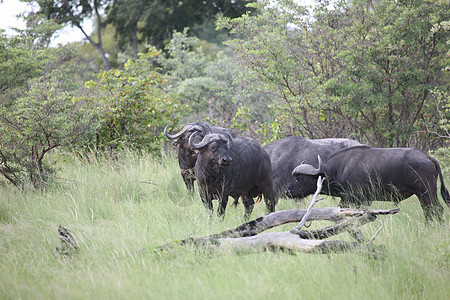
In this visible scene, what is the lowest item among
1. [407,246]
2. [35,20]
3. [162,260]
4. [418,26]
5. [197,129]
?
[407,246]

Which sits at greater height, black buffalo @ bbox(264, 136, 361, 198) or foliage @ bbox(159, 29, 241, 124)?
foliage @ bbox(159, 29, 241, 124)

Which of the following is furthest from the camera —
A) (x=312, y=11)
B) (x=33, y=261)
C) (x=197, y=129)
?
(x=312, y=11)

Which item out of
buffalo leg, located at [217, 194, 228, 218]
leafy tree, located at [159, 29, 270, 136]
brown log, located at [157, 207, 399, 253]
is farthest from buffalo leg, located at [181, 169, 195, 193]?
leafy tree, located at [159, 29, 270, 136]

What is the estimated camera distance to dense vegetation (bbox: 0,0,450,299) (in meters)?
4.27

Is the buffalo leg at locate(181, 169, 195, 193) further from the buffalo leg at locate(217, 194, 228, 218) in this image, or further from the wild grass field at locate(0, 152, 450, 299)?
the buffalo leg at locate(217, 194, 228, 218)

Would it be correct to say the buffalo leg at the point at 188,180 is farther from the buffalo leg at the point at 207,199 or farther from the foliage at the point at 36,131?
the foliage at the point at 36,131

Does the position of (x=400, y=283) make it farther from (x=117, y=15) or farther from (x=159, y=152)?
(x=117, y=15)

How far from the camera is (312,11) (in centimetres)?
1048

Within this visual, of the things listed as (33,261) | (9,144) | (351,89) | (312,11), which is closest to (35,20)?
(9,144)

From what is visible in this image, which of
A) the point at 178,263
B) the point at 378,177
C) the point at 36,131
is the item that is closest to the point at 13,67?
the point at 36,131

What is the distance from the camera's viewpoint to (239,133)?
13.9 m

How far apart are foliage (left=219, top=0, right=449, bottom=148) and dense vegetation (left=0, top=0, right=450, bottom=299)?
33 millimetres

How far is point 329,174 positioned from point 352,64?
3.51 m

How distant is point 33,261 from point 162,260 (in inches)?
59.5
